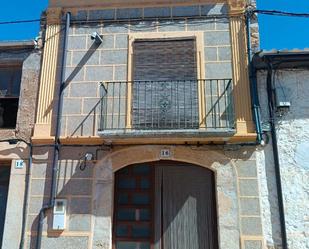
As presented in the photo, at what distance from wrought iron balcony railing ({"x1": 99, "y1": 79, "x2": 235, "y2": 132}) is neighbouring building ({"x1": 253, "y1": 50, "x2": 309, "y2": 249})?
2.50 ft

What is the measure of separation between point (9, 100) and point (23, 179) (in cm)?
183

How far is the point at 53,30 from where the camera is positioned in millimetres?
7719

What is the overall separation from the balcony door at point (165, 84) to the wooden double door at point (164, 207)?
0.87m

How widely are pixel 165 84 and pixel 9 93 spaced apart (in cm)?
334

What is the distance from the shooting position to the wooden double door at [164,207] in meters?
6.49

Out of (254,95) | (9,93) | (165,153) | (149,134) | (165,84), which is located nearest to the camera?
(149,134)

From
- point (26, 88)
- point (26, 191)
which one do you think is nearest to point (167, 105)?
point (26, 88)

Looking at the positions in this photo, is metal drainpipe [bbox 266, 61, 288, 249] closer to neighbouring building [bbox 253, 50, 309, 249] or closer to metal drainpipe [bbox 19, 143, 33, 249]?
neighbouring building [bbox 253, 50, 309, 249]

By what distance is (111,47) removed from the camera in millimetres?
7465

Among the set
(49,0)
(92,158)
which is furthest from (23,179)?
(49,0)

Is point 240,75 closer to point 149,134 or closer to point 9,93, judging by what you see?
point 149,134

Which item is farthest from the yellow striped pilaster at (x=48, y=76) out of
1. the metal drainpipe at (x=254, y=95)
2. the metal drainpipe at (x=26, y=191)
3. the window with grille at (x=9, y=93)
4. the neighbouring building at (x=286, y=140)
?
the neighbouring building at (x=286, y=140)

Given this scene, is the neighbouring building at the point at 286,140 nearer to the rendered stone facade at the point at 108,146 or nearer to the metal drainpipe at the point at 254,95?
the metal drainpipe at the point at 254,95

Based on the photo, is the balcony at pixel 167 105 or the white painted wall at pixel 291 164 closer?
the white painted wall at pixel 291 164
